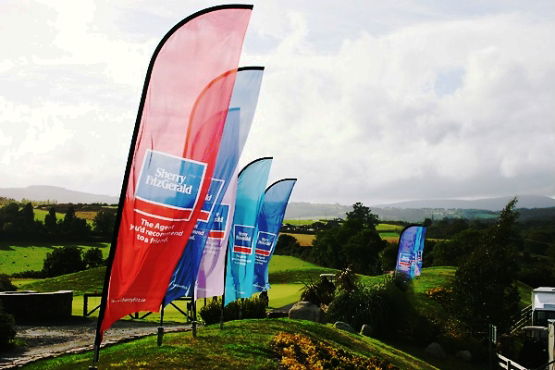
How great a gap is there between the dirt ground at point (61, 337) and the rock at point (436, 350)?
14.2m

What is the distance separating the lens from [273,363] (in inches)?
693

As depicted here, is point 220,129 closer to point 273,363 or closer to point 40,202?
point 273,363

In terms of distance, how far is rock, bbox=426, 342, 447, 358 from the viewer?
113 feet

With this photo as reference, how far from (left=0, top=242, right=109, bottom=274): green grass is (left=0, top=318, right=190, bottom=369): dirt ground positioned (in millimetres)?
29546

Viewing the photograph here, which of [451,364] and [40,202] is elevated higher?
[40,202]

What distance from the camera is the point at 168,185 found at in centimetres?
1200

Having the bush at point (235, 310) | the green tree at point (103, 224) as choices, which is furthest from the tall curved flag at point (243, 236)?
the green tree at point (103, 224)

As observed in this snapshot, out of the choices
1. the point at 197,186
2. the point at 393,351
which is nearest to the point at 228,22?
the point at 197,186

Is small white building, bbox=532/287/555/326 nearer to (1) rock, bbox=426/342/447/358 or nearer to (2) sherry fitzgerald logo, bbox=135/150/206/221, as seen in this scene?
(1) rock, bbox=426/342/447/358

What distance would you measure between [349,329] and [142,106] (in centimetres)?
2073

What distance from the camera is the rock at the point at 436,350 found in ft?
113

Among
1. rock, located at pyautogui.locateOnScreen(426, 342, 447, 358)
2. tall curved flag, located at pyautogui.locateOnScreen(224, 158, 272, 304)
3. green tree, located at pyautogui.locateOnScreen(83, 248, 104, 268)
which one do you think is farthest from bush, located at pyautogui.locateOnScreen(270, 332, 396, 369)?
green tree, located at pyautogui.locateOnScreen(83, 248, 104, 268)

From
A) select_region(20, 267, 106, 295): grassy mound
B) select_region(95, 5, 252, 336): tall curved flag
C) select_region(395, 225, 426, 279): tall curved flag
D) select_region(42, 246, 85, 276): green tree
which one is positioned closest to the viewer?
select_region(95, 5, 252, 336): tall curved flag

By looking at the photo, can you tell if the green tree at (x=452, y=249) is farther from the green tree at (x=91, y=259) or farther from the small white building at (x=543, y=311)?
the green tree at (x=91, y=259)
